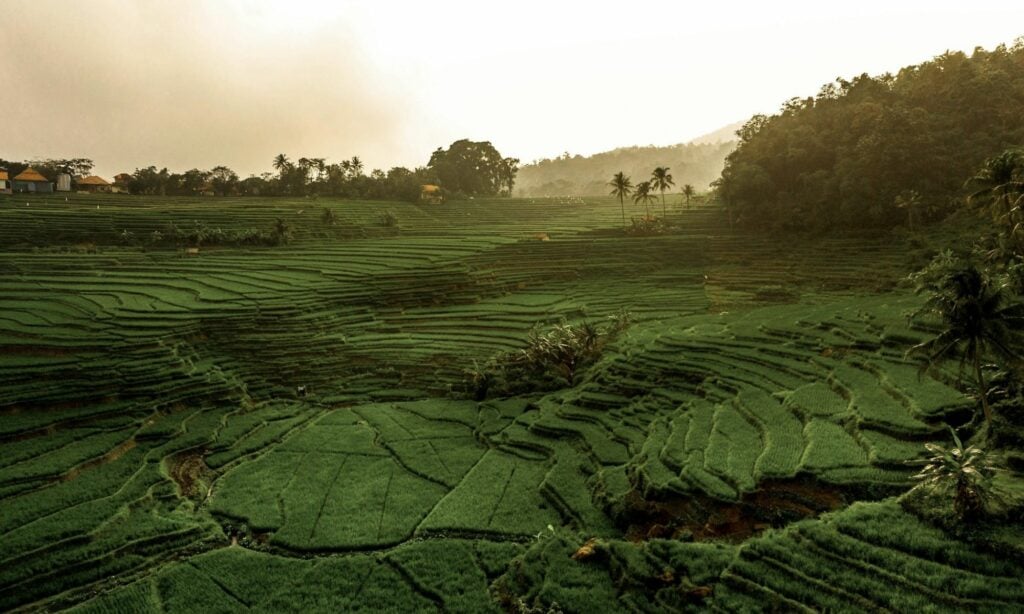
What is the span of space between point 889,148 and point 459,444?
37261mm

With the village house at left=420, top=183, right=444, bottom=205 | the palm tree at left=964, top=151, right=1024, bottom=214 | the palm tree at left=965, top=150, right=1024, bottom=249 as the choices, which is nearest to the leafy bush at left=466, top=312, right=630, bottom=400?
the palm tree at left=965, top=150, right=1024, bottom=249

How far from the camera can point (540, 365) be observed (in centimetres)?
2691

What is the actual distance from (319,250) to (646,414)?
38.5m

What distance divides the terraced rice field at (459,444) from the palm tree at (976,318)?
2356 millimetres

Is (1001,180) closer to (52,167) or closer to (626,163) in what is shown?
(52,167)

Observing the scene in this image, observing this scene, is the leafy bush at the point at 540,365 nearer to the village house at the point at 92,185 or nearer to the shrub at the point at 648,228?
the shrub at the point at 648,228

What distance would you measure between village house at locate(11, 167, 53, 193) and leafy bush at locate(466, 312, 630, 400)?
68660 millimetres

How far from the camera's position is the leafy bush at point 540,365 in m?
26.0

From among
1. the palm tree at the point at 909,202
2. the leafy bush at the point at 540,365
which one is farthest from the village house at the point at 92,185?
the palm tree at the point at 909,202

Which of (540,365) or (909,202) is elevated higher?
(909,202)

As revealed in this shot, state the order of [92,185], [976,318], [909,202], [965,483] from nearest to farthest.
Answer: [965,483] < [976,318] < [909,202] < [92,185]

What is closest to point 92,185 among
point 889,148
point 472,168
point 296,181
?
point 296,181

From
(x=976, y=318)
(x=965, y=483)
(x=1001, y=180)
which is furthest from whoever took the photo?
(x=1001, y=180)

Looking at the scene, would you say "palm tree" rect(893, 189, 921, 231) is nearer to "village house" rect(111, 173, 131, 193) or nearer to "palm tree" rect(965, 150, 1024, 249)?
"palm tree" rect(965, 150, 1024, 249)
